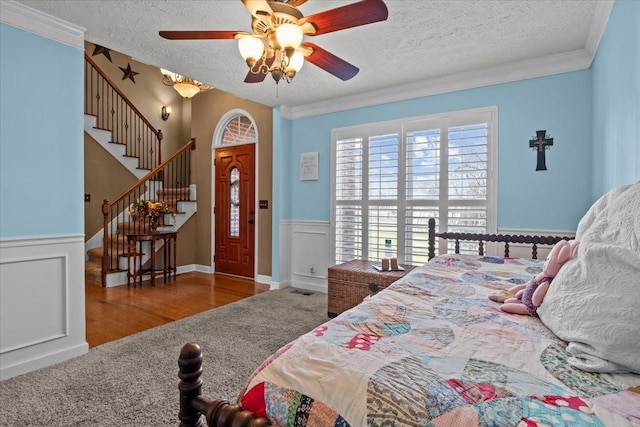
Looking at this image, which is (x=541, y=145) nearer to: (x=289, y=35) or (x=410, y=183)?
(x=410, y=183)

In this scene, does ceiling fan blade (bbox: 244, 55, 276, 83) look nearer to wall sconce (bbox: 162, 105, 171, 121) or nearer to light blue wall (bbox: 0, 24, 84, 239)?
light blue wall (bbox: 0, 24, 84, 239)

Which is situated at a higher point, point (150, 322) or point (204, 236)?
point (204, 236)

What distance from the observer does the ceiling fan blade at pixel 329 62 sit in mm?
2047

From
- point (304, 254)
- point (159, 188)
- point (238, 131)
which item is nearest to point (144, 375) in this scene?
point (304, 254)

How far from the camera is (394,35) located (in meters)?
2.53

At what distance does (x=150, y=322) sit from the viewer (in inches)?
126

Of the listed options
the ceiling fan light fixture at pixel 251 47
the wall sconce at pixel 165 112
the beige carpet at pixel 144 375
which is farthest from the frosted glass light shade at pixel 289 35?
the wall sconce at pixel 165 112

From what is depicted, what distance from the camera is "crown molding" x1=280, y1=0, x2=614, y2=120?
2441 millimetres

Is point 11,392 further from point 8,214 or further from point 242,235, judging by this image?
point 242,235

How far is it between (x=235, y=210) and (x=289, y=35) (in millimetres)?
3953

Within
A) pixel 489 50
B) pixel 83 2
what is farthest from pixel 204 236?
pixel 489 50

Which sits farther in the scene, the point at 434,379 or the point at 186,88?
the point at 186,88

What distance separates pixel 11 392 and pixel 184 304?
6.05ft

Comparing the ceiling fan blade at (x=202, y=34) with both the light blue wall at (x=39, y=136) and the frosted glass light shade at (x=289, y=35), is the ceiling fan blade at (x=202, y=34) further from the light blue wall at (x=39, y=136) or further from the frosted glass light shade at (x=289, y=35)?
the light blue wall at (x=39, y=136)
